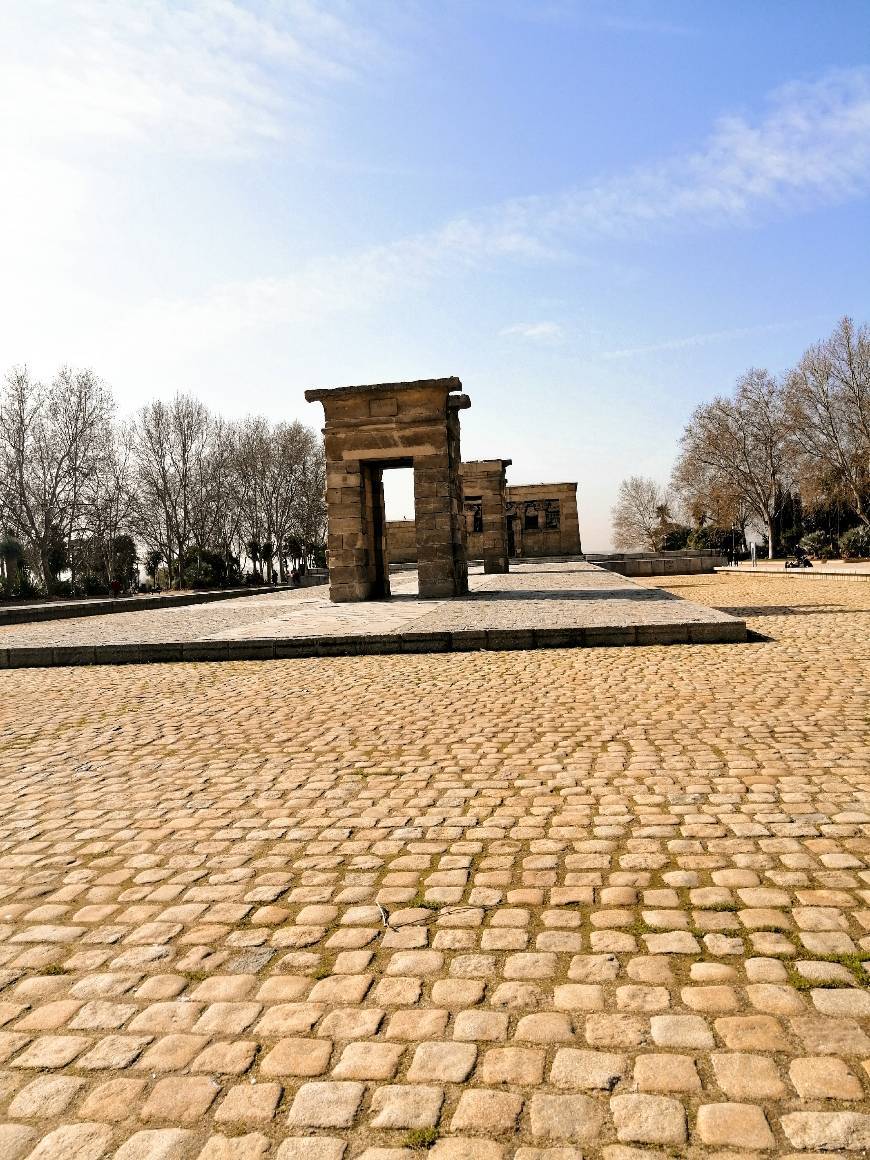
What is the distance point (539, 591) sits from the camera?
18219mm

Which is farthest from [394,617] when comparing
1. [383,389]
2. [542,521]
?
[542,521]

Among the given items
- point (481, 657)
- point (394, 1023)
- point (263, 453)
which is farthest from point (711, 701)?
point (263, 453)

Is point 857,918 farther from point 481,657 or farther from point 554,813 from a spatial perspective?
point 481,657

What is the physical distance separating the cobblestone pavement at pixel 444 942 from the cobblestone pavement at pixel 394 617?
5.26 metres

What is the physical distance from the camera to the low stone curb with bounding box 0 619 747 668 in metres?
10.1

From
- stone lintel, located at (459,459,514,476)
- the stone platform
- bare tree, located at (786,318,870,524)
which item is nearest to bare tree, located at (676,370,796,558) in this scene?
bare tree, located at (786,318,870,524)

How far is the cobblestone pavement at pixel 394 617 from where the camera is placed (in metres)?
11.1

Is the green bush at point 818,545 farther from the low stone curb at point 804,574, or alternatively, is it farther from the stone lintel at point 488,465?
the stone lintel at point 488,465

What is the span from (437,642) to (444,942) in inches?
300

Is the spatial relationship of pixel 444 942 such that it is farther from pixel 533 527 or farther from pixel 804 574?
pixel 533 527

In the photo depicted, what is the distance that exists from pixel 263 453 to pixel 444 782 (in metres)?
53.9

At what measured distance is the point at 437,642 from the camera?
408 inches

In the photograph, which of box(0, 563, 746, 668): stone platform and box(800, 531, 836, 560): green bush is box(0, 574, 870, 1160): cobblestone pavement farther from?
box(800, 531, 836, 560): green bush

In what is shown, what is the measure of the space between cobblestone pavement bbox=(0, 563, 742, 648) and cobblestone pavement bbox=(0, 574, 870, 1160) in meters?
5.26
